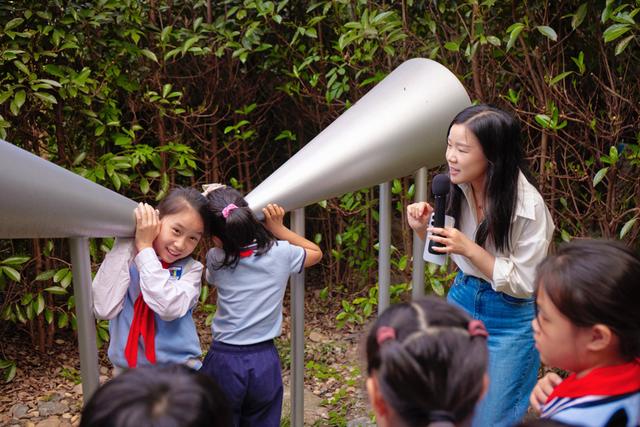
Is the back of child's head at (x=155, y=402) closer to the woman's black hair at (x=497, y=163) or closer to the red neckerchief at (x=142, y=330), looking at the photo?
the red neckerchief at (x=142, y=330)

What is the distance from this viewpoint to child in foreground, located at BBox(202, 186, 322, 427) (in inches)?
65.5

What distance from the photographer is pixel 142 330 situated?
141cm

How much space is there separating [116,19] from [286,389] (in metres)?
1.80

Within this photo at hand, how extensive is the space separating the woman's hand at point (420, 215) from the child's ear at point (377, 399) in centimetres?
74

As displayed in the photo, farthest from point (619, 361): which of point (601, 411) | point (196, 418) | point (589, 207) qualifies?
point (589, 207)

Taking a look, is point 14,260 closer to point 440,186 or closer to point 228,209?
point 228,209

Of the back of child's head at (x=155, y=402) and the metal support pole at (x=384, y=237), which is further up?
the metal support pole at (x=384, y=237)

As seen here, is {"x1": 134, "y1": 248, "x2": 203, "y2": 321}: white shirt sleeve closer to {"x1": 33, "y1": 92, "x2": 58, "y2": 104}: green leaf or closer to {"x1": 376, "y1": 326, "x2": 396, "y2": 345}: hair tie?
{"x1": 376, "y1": 326, "x2": 396, "y2": 345}: hair tie

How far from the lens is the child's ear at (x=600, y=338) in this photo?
109 centimetres

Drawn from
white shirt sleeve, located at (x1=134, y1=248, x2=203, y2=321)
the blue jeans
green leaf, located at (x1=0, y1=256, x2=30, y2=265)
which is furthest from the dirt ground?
white shirt sleeve, located at (x1=134, y1=248, x2=203, y2=321)

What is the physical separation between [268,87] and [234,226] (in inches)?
84.8

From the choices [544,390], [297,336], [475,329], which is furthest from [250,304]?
[475,329]

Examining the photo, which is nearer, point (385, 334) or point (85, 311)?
point (385, 334)

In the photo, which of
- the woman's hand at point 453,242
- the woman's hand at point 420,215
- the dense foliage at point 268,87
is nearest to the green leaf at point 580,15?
the dense foliage at point 268,87
